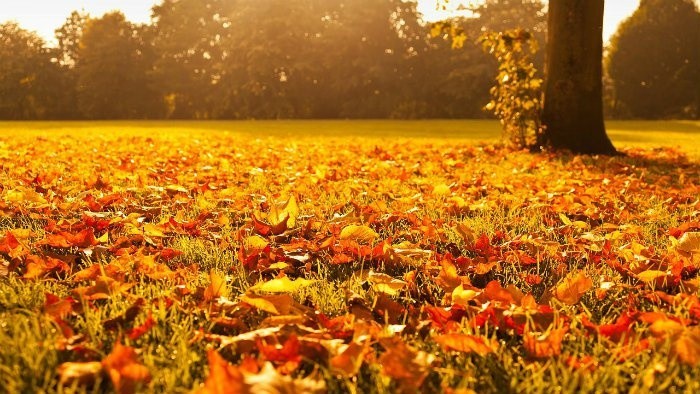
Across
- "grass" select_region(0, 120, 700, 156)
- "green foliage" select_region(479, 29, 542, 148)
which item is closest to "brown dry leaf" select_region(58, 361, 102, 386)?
"green foliage" select_region(479, 29, 542, 148)

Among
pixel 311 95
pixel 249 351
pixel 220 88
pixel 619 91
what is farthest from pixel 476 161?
pixel 220 88

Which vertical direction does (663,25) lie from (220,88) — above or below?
above

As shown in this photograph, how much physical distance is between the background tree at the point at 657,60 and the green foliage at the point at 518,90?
30.8 meters

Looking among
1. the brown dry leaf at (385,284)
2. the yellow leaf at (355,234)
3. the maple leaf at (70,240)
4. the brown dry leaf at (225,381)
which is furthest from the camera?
the yellow leaf at (355,234)

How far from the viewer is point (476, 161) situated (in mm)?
8188

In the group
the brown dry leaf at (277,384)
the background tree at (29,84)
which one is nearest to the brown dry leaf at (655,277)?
the brown dry leaf at (277,384)

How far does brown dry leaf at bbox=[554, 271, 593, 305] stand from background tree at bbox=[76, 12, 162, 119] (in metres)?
47.1

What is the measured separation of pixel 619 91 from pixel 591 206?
37.1m

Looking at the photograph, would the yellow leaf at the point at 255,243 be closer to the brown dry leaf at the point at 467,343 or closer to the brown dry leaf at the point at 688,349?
the brown dry leaf at the point at 467,343

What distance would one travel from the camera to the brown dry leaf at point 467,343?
4.99 ft

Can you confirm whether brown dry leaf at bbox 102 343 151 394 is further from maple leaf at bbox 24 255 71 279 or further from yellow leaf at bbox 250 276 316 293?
maple leaf at bbox 24 255 71 279

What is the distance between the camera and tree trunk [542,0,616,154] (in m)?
8.82

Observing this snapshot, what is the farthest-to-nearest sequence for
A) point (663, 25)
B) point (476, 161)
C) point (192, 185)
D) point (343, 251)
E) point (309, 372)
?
point (663, 25) → point (476, 161) → point (192, 185) → point (343, 251) → point (309, 372)

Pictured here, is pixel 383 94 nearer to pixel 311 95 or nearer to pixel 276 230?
pixel 311 95
